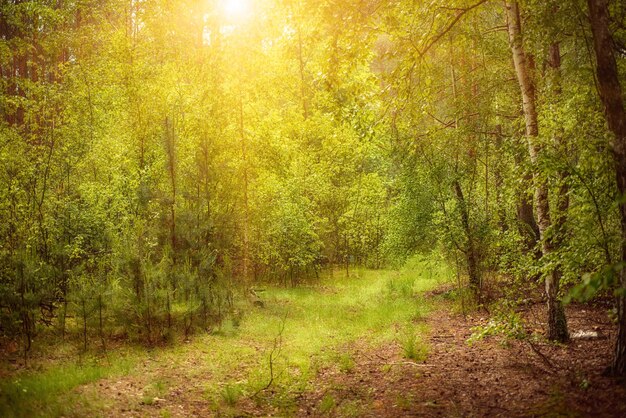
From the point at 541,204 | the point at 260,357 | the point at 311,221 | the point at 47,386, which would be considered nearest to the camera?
the point at 47,386

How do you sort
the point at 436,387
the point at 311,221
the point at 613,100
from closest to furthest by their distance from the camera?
the point at 613,100 → the point at 436,387 → the point at 311,221

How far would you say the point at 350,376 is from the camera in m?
8.48

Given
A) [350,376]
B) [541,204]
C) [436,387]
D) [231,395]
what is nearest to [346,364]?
A: [350,376]

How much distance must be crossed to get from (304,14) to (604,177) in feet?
17.7

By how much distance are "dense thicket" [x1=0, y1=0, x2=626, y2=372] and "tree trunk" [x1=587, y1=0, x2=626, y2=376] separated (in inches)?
0.9

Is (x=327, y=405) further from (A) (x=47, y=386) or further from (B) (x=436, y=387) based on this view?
(A) (x=47, y=386)

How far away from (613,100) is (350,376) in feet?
20.2

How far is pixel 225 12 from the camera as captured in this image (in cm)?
1689

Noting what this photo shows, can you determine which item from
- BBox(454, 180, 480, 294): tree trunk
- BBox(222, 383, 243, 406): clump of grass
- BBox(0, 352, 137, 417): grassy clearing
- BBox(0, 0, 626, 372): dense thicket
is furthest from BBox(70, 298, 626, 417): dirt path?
BBox(454, 180, 480, 294): tree trunk

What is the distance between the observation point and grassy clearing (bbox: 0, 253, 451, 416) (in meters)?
7.00

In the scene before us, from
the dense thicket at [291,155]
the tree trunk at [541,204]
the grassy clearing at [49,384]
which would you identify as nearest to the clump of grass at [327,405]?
the grassy clearing at [49,384]

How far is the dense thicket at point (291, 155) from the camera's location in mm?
7195

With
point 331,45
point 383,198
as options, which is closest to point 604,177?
point 331,45

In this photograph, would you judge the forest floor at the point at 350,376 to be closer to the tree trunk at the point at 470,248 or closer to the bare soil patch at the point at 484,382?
the bare soil patch at the point at 484,382
